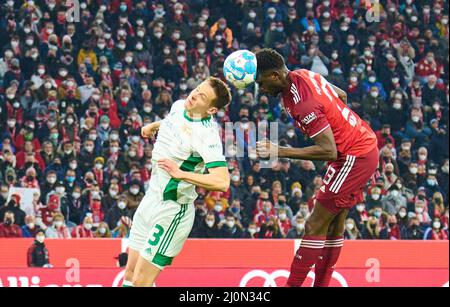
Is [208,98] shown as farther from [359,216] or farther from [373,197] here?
[373,197]

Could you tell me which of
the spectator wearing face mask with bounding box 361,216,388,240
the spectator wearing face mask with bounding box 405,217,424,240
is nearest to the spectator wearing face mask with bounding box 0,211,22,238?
the spectator wearing face mask with bounding box 361,216,388,240

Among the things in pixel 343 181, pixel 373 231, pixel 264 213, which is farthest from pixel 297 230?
pixel 343 181

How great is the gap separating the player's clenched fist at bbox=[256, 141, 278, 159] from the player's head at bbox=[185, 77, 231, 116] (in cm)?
51

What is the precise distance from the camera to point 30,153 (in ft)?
57.5

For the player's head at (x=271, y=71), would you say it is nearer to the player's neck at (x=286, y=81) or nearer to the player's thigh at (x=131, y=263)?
the player's neck at (x=286, y=81)

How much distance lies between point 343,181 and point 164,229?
1.87m

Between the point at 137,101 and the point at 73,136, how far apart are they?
1775mm

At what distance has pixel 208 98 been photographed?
8.32m

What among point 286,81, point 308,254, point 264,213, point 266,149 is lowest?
point 264,213

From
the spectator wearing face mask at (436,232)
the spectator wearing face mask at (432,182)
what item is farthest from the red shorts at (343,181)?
the spectator wearing face mask at (432,182)

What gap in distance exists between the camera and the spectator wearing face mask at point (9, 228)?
16047mm

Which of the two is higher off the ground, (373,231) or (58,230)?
(58,230)

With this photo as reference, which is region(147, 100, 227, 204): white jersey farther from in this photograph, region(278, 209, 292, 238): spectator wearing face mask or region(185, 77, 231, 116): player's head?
region(278, 209, 292, 238): spectator wearing face mask

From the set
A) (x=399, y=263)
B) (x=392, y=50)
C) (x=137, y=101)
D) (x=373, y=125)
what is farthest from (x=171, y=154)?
(x=392, y=50)
